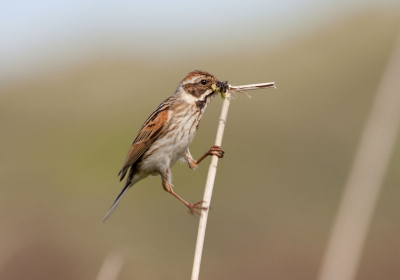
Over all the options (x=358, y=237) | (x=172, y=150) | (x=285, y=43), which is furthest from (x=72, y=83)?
(x=358, y=237)

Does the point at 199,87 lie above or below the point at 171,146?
above

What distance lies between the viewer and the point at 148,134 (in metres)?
5.93

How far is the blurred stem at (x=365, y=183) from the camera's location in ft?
16.3

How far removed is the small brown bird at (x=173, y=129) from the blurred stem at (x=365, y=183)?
1.36 meters

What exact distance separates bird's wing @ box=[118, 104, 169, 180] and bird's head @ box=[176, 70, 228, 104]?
0.94 feet

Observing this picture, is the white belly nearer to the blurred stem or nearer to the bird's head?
the bird's head

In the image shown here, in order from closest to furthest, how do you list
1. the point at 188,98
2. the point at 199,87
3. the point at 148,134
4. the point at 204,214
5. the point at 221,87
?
the point at 204,214 < the point at 221,87 < the point at 199,87 < the point at 188,98 < the point at 148,134

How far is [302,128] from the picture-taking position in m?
15.1

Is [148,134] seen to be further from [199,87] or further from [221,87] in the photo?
[221,87]

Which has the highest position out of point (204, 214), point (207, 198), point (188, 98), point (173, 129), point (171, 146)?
point (188, 98)

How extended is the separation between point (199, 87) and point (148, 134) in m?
0.79

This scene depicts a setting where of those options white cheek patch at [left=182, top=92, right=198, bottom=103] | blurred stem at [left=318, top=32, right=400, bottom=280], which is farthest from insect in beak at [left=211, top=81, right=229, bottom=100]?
blurred stem at [left=318, top=32, right=400, bottom=280]

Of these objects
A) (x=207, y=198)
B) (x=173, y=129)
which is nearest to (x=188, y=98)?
(x=173, y=129)

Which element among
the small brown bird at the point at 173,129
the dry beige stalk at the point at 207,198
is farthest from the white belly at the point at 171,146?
the dry beige stalk at the point at 207,198
